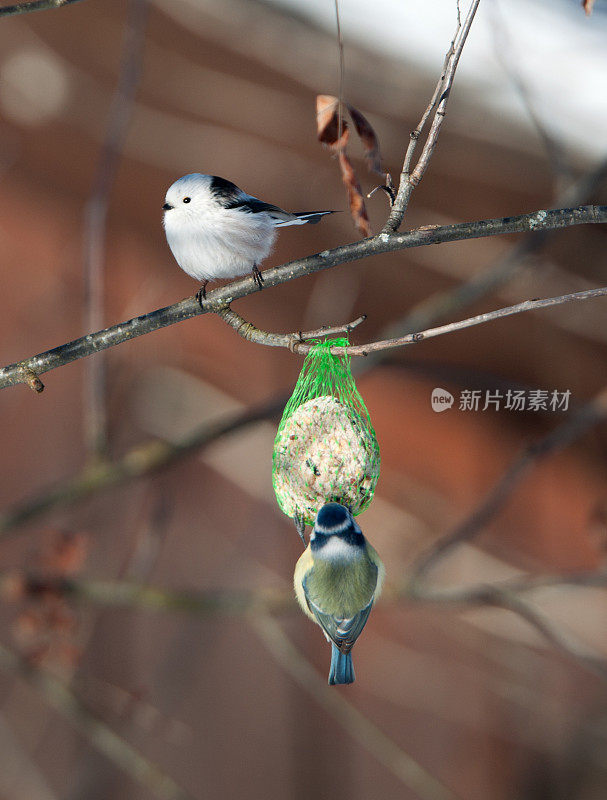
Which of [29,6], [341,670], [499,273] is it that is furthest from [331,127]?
[499,273]

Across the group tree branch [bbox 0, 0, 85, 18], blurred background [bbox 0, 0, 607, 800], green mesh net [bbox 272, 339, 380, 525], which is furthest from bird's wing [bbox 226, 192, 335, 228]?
blurred background [bbox 0, 0, 607, 800]

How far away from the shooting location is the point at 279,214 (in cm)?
134

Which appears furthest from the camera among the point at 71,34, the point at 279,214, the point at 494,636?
the point at 494,636

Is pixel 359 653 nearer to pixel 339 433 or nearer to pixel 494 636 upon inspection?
pixel 494 636

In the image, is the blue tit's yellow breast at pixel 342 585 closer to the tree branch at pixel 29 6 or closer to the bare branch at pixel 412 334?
the bare branch at pixel 412 334

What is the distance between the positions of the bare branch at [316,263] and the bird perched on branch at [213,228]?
18cm


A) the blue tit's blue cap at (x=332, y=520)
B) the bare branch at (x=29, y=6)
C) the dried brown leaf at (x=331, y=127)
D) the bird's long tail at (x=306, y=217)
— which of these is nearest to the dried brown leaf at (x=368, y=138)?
the dried brown leaf at (x=331, y=127)

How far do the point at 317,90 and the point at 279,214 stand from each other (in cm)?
190

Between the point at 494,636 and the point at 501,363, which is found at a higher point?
the point at 501,363

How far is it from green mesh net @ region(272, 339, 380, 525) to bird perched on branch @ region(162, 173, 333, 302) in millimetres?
211

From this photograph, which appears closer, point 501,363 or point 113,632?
point 113,632

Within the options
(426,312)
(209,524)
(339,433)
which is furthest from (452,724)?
(339,433)

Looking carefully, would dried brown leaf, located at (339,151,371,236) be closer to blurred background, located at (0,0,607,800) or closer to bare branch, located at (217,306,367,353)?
bare branch, located at (217,306,367,353)

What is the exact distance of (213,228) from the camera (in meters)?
1.31
